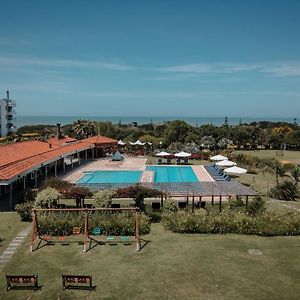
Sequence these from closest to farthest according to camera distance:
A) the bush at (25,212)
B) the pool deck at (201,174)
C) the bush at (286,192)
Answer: the bush at (25,212)
the bush at (286,192)
the pool deck at (201,174)

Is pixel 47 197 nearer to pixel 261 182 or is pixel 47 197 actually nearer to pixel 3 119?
pixel 261 182

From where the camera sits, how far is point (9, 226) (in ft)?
62.8

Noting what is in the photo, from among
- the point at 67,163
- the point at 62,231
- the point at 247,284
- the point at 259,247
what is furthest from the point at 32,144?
the point at 247,284

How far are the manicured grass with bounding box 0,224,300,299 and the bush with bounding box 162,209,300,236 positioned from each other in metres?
0.48

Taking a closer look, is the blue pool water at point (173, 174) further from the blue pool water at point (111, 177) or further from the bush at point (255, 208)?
the bush at point (255, 208)

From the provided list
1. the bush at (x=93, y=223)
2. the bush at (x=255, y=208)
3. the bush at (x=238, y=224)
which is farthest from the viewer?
the bush at (x=255, y=208)

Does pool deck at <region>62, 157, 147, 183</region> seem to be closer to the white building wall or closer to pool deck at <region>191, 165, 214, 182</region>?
pool deck at <region>191, 165, 214, 182</region>

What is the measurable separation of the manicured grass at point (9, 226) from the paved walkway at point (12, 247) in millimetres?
185

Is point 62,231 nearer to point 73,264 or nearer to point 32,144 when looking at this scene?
point 73,264

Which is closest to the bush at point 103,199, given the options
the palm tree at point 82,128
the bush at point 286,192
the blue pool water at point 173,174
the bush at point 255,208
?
the bush at point 255,208

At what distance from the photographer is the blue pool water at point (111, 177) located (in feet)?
106

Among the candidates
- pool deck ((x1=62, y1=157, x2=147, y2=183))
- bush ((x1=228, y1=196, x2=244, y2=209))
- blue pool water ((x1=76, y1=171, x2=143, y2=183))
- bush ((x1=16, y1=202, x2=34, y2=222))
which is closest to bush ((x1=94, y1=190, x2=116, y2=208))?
bush ((x1=16, y1=202, x2=34, y2=222))

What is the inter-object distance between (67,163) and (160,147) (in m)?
15.7

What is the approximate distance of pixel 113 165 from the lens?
39938 mm
